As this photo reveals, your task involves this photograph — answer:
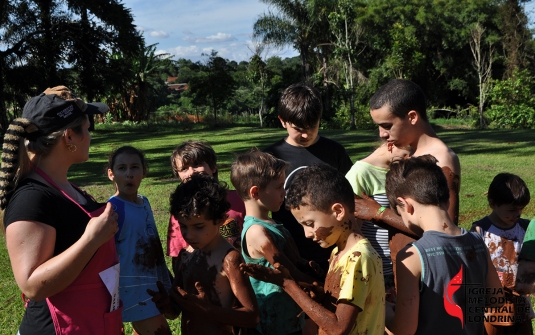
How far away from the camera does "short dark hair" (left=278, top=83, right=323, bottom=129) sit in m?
3.52

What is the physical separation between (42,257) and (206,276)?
90cm

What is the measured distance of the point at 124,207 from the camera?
134 inches

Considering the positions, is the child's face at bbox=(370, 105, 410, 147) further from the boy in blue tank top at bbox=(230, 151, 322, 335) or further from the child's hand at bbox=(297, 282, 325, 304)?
the child's hand at bbox=(297, 282, 325, 304)

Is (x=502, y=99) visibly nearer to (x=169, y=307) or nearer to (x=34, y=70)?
(x=34, y=70)

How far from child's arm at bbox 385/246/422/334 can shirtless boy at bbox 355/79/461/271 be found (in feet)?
1.51

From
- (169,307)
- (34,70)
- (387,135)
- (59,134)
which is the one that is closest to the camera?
(59,134)

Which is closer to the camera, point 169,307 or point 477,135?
point 169,307

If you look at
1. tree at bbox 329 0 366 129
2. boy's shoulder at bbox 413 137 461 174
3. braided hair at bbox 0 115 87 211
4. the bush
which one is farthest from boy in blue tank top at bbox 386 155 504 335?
tree at bbox 329 0 366 129

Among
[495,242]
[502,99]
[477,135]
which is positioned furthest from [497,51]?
[495,242]

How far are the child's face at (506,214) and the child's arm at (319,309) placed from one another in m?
1.71

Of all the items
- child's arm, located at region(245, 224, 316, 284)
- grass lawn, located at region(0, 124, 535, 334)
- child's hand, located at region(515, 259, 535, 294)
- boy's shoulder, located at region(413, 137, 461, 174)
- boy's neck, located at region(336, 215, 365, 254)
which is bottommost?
grass lawn, located at region(0, 124, 535, 334)

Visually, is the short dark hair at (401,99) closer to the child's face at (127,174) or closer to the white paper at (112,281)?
the child's face at (127,174)

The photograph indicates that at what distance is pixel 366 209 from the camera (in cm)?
300

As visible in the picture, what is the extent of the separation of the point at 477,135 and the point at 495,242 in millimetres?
18818
